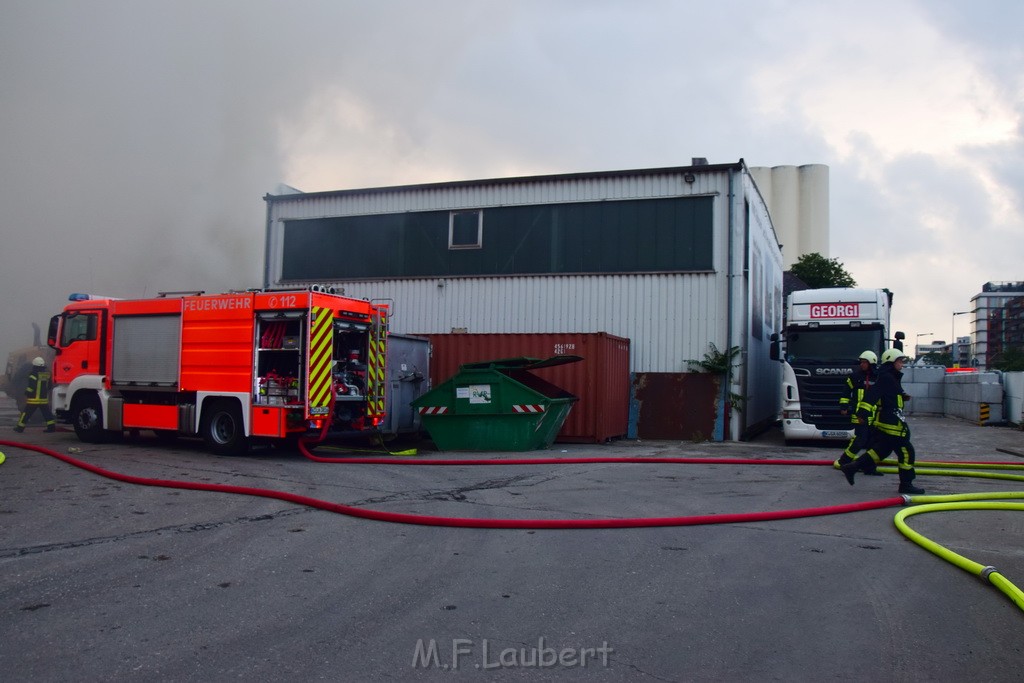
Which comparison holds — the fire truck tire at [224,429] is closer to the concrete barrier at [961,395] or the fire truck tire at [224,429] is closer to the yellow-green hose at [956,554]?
the yellow-green hose at [956,554]

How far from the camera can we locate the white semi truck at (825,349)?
15.2 metres

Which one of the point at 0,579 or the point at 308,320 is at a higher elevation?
the point at 308,320

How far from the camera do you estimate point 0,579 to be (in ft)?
17.4

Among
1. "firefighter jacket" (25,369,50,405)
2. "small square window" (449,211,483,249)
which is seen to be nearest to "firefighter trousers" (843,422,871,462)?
"small square window" (449,211,483,249)

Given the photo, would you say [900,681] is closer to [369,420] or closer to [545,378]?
[369,420]

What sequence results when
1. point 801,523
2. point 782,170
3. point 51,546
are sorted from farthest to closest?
point 782,170 < point 801,523 < point 51,546

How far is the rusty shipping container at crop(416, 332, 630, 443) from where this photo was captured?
51.8 feet

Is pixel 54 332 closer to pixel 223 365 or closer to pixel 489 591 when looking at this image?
pixel 223 365

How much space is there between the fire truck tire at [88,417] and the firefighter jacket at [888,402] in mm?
12354

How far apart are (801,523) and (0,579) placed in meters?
6.20

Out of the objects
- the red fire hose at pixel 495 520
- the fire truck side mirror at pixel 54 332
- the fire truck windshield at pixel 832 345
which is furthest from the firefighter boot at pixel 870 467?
the fire truck side mirror at pixel 54 332

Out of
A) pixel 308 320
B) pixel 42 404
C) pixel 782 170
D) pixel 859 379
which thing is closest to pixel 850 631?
pixel 859 379

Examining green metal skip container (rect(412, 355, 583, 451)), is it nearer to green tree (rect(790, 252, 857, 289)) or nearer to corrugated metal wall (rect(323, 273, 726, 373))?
corrugated metal wall (rect(323, 273, 726, 373))

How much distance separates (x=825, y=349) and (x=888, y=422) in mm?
6688
